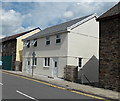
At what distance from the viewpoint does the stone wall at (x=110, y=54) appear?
12.1 metres

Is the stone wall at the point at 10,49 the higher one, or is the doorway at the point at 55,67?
the stone wall at the point at 10,49

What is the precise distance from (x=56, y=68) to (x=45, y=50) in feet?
11.3

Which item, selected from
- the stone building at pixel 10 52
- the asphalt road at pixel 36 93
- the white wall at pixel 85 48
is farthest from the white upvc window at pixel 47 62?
the stone building at pixel 10 52

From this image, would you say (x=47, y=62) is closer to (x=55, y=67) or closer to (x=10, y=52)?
(x=55, y=67)

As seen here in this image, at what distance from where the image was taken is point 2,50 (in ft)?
120

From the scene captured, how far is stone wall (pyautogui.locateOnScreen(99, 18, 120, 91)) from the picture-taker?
475 inches

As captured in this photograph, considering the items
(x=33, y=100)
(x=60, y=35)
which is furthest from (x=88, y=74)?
(x=33, y=100)

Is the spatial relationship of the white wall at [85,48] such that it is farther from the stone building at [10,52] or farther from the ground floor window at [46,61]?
the stone building at [10,52]

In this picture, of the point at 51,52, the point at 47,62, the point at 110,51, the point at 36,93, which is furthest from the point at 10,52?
the point at 110,51

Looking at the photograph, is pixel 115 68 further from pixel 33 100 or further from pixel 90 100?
pixel 33 100

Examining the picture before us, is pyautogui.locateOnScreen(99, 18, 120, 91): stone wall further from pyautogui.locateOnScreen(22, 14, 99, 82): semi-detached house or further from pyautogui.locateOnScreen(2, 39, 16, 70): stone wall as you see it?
pyautogui.locateOnScreen(2, 39, 16, 70): stone wall

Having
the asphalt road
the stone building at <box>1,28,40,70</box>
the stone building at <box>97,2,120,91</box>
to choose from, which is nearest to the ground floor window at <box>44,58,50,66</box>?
the asphalt road

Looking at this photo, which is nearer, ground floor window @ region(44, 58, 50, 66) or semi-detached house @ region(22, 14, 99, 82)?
semi-detached house @ region(22, 14, 99, 82)

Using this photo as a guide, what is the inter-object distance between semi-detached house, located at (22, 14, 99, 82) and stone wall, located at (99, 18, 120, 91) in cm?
550
